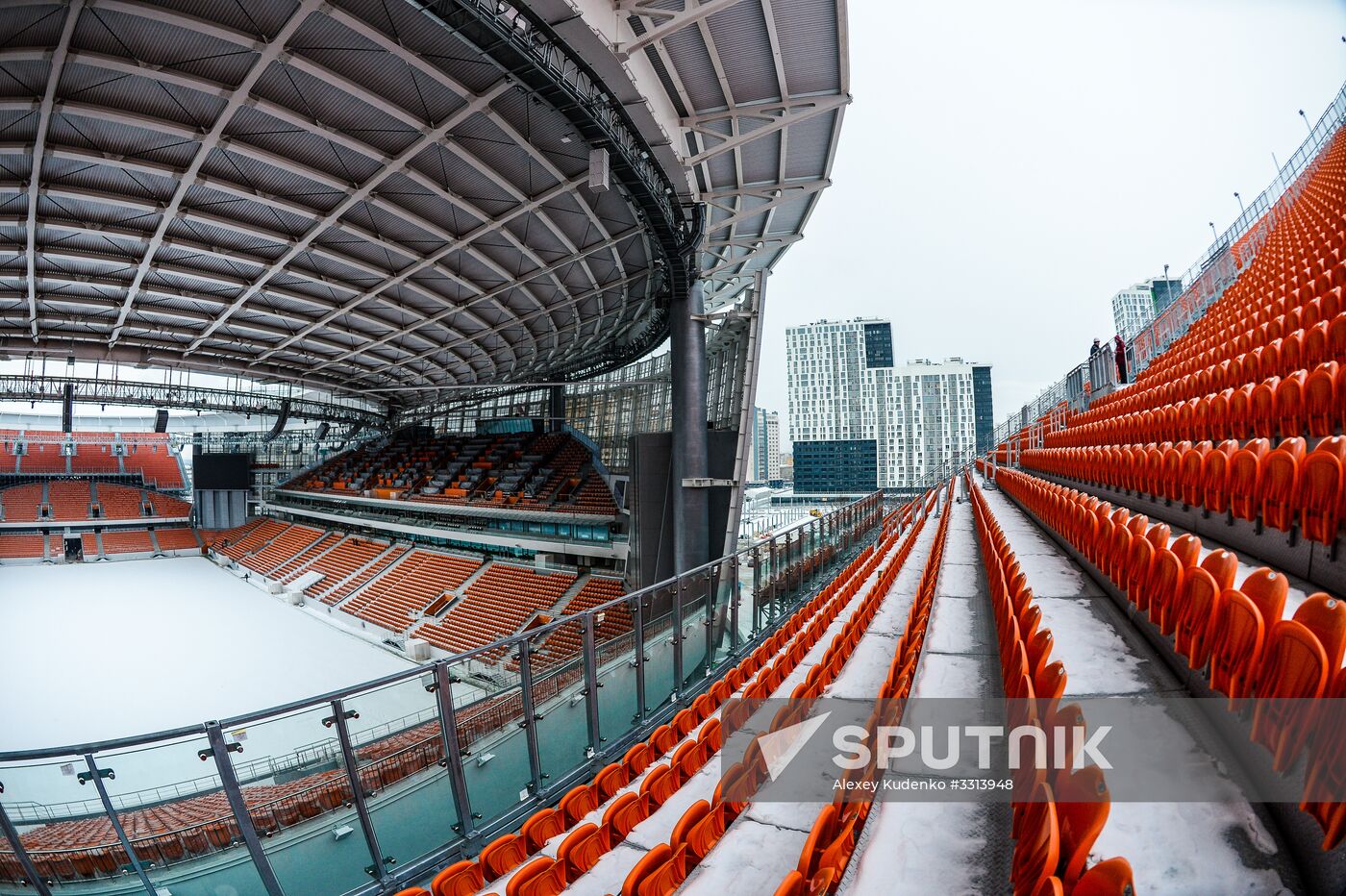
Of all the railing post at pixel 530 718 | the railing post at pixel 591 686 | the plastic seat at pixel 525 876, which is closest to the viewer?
the plastic seat at pixel 525 876

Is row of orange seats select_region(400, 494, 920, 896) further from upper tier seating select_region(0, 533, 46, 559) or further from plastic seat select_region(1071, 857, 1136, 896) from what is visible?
upper tier seating select_region(0, 533, 46, 559)

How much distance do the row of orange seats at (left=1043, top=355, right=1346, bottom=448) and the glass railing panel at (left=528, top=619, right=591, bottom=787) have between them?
533 centimetres

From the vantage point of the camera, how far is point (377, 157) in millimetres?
10430

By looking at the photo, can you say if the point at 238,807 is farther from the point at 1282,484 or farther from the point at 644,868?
the point at 1282,484

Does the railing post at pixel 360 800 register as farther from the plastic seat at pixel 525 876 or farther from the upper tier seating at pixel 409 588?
the upper tier seating at pixel 409 588

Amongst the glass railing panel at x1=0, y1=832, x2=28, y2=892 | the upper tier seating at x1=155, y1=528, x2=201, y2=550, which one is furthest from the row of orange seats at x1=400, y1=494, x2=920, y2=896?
the upper tier seating at x1=155, y1=528, x2=201, y2=550

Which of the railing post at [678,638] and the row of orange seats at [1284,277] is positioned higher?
the row of orange seats at [1284,277]

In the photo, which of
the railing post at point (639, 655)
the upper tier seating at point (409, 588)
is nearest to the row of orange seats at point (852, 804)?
the railing post at point (639, 655)

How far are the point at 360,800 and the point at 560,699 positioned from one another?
1572 millimetres

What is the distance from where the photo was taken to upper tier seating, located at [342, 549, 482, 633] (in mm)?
20708

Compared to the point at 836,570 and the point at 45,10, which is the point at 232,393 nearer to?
the point at 45,10

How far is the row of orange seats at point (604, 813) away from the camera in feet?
9.75

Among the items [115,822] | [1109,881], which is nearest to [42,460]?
[115,822]

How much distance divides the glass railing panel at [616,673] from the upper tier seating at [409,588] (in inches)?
661
